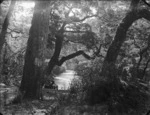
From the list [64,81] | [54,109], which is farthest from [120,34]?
[64,81]

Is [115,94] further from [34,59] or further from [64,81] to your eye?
[64,81]

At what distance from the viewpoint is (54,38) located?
18328 mm

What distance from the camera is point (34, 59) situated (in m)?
7.24

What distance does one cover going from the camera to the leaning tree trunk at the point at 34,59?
23.7 ft

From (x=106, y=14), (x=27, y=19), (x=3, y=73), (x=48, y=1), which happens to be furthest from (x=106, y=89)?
(x=27, y=19)

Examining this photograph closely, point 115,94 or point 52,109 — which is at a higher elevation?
point 115,94

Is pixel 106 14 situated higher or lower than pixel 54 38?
higher

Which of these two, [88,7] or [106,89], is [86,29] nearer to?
[88,7]

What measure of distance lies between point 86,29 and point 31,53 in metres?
11.2

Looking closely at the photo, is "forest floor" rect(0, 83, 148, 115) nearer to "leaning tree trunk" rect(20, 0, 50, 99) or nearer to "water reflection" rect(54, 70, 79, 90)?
"leaning tree trunk" rect(20, 0, 50, 99)

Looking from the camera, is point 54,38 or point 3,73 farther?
point 54,38

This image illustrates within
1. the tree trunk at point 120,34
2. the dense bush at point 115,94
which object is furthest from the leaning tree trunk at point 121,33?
the dense bush at point 115,94

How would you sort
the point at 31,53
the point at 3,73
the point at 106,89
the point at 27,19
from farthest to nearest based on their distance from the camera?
the point at 27,19, the point at 3,73, the point at 31,53, the point at 106,89

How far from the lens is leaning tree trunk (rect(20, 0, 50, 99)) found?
7.23m
